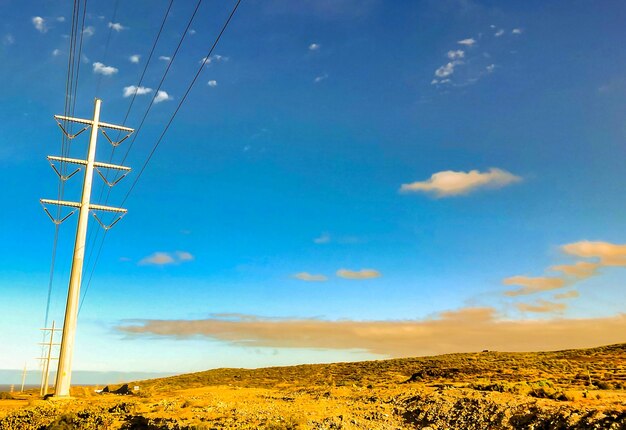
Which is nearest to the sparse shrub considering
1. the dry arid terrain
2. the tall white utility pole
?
the dry arid terrain

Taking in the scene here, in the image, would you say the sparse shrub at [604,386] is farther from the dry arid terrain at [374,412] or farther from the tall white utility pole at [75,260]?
the tall white utility pole at [75,260]

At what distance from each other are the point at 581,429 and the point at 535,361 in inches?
1738

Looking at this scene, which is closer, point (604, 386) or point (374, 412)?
point (374, 412)

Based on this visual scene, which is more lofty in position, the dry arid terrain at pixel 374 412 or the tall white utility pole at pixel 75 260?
the tall white utility pole at pixel 75 260

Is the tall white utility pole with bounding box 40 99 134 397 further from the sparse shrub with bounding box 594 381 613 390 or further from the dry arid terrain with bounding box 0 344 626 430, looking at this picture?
the sparse shrub with bounding box 594 381 613 390

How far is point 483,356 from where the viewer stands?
65500 millimetres

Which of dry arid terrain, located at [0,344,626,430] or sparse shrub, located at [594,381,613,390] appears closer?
dry arid terrain, located at [0,344,626,430]

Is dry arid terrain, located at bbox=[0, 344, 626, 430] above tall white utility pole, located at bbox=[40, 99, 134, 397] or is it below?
below

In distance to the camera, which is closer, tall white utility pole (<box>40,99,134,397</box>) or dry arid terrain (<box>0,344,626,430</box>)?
dry arid terrain (<box>0,344,626,430</box>)

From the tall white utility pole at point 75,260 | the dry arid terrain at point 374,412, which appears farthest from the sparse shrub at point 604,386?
the tall white utility pole at point 75,260

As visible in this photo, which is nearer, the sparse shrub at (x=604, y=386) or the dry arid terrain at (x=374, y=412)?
the dry arid terrain at (x=374, y=412)

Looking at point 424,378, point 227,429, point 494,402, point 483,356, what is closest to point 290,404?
point 227,429

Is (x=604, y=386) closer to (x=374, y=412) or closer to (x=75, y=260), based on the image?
(x=374, y=412)

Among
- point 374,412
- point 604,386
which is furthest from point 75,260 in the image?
point 604,386
